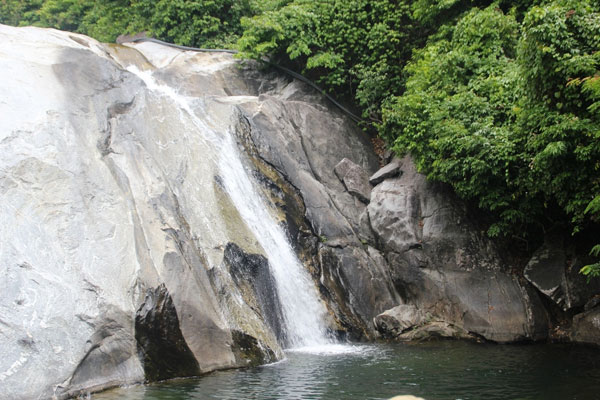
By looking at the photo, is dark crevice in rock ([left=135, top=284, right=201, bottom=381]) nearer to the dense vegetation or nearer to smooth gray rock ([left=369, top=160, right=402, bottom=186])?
the dense vegetation

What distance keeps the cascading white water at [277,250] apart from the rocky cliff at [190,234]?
0.14 metres

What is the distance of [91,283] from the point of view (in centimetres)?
982

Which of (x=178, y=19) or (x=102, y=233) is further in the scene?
(x=178, y=19)

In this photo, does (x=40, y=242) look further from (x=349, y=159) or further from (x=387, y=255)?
(x=349, y=159)

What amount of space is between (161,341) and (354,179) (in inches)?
384

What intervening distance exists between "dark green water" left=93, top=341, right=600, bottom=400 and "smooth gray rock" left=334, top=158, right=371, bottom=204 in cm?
644

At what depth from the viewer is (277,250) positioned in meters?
14.1

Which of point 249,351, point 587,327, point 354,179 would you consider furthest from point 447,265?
point 249,351

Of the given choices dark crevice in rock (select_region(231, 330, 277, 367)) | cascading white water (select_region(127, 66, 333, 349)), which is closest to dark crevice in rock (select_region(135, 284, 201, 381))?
dark crevice in rock (select_region(231, 330, 277, 367))

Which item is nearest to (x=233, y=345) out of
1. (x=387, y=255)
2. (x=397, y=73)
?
(x=387, y=255)

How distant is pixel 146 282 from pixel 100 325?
1217 millimetres

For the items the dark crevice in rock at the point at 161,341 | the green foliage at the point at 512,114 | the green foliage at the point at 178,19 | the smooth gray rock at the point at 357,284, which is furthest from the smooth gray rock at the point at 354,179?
the dark crevice in rock at the point at 161,341

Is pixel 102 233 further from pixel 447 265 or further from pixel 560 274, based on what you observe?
pixel 560 274

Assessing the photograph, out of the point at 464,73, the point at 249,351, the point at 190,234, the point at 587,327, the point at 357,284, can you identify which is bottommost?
the point at 587,327
